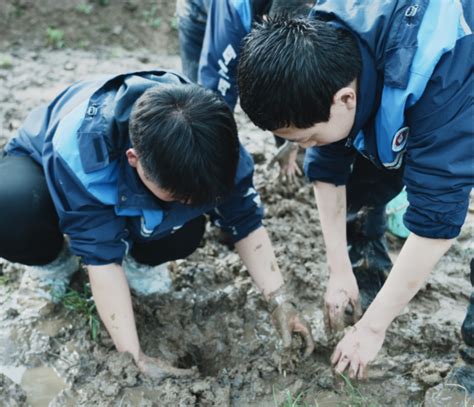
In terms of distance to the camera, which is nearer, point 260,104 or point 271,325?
point 260,104

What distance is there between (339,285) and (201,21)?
1614 mm

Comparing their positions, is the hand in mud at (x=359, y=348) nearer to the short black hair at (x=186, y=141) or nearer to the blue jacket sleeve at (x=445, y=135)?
the blue jacket sleeve at (x=445, y=135)

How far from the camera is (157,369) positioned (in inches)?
89.8

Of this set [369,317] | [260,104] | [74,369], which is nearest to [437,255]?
[369,317]

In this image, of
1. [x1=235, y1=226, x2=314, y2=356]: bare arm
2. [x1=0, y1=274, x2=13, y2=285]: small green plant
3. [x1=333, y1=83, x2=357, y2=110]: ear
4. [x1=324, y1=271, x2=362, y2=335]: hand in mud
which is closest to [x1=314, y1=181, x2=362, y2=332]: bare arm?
[x1=324, y1=271, x2=362, y2=335]: hand in mud

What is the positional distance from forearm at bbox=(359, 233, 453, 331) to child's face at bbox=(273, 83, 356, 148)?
385mm

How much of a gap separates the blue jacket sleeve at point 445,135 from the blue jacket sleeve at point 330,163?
0.53 m

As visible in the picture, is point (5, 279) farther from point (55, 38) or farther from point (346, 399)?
point (55, 38)

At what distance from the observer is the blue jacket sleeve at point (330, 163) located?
2.31 m

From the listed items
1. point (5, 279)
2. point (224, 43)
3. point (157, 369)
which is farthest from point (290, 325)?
point (5, 279)

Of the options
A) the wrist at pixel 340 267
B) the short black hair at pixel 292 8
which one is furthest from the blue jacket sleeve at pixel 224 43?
the wrist at pixel 340 267

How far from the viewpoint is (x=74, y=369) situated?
240 cm

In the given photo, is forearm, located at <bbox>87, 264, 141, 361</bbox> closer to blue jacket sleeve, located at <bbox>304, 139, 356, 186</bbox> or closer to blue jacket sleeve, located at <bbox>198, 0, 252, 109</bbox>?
blue jacket sleeve, located at <bbox>304, 139, 356, 186</bbox>

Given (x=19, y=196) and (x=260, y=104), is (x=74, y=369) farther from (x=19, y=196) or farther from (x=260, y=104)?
(x=260, y=104)
